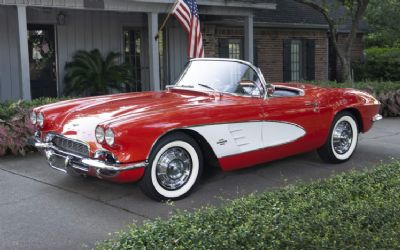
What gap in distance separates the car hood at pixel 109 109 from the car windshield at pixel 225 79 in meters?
0.19

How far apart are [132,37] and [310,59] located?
24.7 feet

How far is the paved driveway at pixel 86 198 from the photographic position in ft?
15.5

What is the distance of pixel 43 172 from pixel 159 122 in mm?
2410

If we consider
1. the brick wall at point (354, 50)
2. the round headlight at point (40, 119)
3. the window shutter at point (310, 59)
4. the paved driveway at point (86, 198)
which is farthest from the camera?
the brick wall at point (354, 50)

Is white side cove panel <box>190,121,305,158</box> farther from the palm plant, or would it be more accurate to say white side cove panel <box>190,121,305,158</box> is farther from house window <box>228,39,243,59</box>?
house window <box>228,39,243,59</box>

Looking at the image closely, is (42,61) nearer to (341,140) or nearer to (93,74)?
(93,74)

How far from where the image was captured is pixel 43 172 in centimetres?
702

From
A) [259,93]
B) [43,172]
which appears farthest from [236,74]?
[43,172]

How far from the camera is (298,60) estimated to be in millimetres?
18891

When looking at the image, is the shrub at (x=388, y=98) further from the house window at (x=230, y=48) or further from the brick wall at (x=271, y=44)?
the brick wall at (x=271, y=44)

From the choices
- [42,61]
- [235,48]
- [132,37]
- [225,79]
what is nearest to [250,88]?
[225,79]

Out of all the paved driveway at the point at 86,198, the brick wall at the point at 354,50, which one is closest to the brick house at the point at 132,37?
the brick wall at the point at 354,50

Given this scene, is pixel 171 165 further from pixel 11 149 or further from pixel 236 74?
pixel 11 149

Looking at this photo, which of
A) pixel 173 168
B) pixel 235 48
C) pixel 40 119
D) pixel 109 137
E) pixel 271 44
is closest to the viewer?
pixel 109 137
